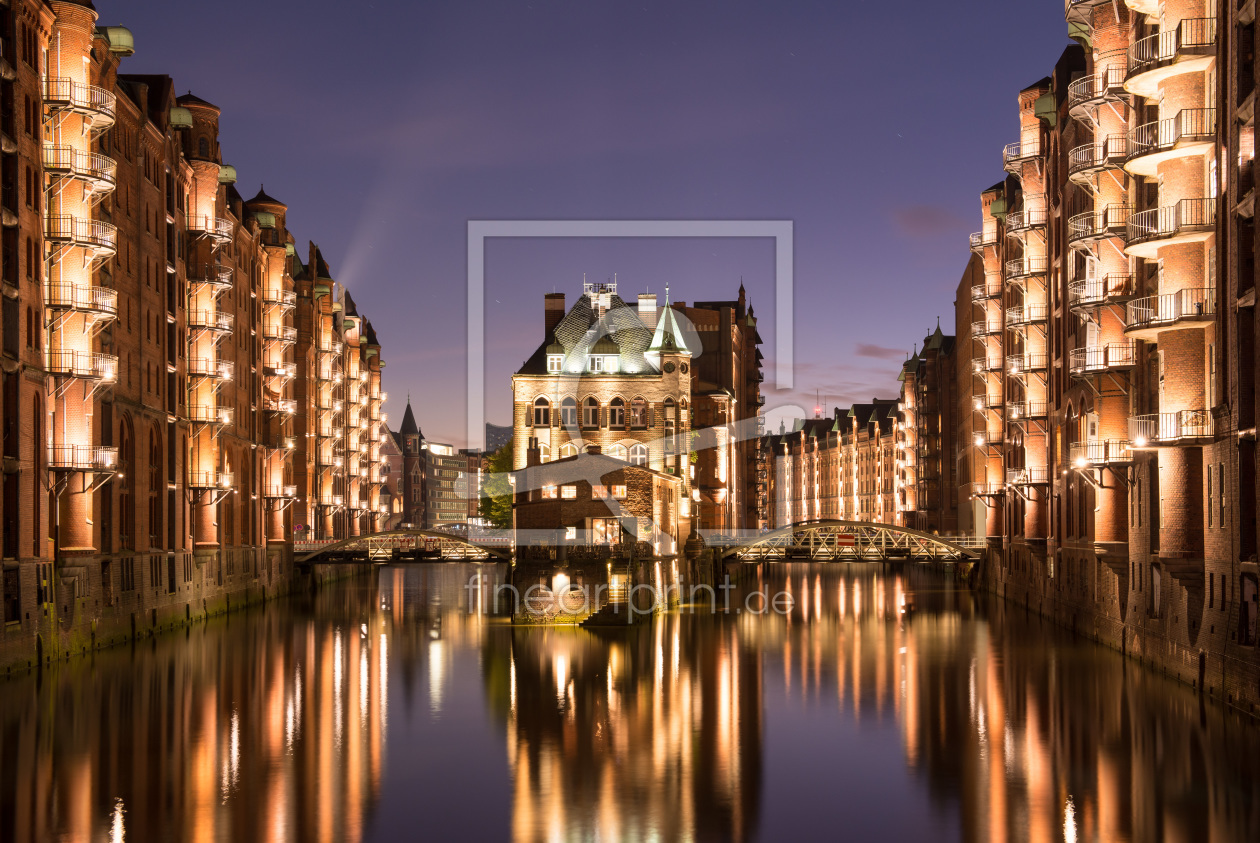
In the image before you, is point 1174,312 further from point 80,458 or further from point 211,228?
point 211,228

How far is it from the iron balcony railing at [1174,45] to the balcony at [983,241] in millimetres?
44442

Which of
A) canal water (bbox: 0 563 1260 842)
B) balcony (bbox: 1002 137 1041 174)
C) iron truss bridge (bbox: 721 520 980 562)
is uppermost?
balcony (bbox: 1002 137 1041 174)

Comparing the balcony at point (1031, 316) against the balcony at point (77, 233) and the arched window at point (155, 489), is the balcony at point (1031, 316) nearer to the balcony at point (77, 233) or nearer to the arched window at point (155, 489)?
the arched window at point (155, 489)

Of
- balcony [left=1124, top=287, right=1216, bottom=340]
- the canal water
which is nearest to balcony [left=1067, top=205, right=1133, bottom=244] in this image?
balcony [left=1124, top=287, right=1216, bottom=340]

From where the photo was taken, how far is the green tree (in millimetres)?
121175

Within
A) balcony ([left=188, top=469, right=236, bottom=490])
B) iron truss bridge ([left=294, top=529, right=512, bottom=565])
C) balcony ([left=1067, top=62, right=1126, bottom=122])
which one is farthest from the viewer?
iron truss bridge ([left=294, top=529, right=512, bottom=565])

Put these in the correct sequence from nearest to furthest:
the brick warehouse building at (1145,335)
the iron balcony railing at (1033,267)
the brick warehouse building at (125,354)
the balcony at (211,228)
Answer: the brick warehouse building at (1145,335) < the brick warehouse building at (125,354) < the iron balcony railing at (1033,267) < the balcony at (211,228)

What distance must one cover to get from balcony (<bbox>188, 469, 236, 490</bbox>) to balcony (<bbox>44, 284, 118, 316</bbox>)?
21.2 m

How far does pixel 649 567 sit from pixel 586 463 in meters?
6.70

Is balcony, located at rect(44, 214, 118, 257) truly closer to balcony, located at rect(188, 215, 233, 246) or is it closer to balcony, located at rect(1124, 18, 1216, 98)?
balcony, located at rect(188, 215, 233, 246)

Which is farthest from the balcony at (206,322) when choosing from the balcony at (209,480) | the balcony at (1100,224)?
the balcony at (1100,224)

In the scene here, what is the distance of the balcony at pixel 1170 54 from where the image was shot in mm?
38625

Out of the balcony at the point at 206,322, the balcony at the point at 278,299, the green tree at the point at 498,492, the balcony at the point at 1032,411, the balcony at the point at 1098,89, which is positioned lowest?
the green tree at the point at 498,492

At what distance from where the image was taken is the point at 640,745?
3550 centimetres
